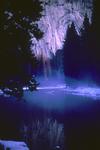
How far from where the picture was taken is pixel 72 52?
6619 cm

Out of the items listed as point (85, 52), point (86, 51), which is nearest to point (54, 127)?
point (86, 51)

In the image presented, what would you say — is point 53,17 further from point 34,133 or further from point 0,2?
point 0,2

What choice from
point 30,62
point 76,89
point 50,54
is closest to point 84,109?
point 30,62

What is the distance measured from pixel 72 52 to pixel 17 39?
52.0 metres

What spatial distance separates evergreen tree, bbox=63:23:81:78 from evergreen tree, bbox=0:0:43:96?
50151 mm

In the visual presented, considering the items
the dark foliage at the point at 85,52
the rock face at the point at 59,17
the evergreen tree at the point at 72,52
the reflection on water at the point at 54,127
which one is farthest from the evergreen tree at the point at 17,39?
the rock face at the point at 59,17

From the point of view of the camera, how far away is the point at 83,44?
6309 cm

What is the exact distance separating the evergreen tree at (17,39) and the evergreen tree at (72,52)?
165ft

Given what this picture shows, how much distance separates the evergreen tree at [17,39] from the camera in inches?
558

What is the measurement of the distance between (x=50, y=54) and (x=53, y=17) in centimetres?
1288

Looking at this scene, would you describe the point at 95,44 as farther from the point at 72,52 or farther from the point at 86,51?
the point at 72,52

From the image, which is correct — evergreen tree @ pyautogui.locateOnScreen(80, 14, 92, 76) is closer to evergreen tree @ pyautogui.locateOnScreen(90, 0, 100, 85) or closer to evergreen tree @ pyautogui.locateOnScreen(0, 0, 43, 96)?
evergreen tree @ pyautogui.locateOnScreen(90, 0, 100, 85)

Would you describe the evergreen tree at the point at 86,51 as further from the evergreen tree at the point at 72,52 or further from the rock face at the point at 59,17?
the rock face at the point at 59,17

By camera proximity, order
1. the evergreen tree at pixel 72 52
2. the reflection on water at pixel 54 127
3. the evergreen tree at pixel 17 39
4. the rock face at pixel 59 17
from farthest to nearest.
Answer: the rock face at pixel 59 17 → the evergreen tree at pixel 72 52 → the reflection on water at pixel 54 127 → the evergreen tree at pixel 17 39
